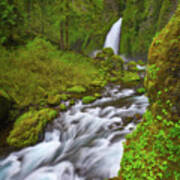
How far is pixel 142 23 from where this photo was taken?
1777 cm

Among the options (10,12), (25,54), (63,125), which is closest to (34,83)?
(25,54)

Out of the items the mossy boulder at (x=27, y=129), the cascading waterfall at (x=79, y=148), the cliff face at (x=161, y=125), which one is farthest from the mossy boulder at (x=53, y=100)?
the cliff face at (x=161, y=125)

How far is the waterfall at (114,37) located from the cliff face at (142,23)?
38.8 inches

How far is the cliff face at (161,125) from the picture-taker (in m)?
2.53

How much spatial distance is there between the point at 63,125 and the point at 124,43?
57.6 feet

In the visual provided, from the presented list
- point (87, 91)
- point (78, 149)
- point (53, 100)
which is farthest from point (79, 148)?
point (87, 91)

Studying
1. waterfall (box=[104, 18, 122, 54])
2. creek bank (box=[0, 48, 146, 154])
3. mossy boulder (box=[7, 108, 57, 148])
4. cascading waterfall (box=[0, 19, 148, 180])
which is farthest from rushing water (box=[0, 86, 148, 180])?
waterfall (box=[104, 18, 122, 54])

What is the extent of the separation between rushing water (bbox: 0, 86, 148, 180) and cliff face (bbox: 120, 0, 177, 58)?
12.5 metres

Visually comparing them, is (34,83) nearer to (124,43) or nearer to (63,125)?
(63,125)

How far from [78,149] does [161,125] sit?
3.53 metres

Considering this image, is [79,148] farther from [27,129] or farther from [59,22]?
[59,22]

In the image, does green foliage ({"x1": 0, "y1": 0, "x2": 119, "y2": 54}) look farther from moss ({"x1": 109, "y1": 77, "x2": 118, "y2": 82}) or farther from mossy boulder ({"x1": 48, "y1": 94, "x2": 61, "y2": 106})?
moss ({"x1": 109, "y1": 77, "x2": 118, "y2": 82})

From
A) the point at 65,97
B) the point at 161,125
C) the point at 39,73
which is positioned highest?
the point at 161,125

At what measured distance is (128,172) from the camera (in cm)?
281
